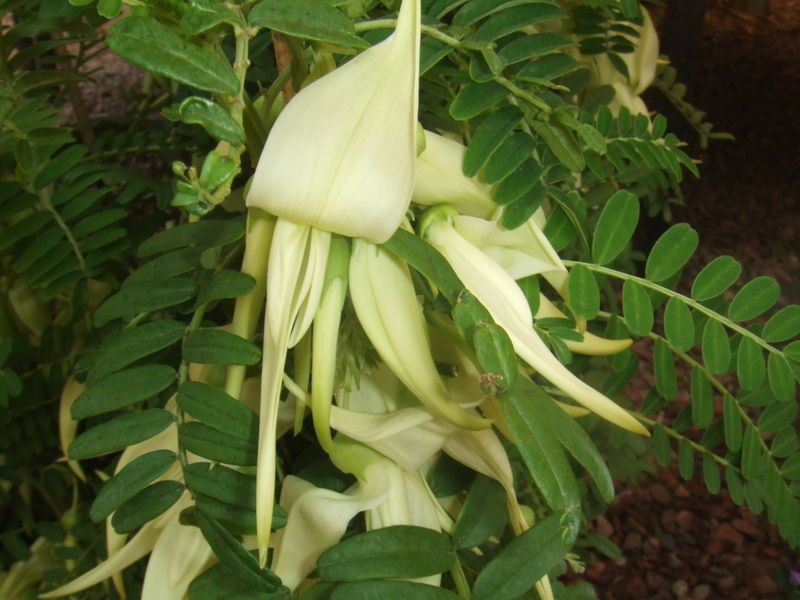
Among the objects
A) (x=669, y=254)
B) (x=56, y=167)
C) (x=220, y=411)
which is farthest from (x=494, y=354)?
(x=56, y=167)

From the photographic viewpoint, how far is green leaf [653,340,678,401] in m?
0.62

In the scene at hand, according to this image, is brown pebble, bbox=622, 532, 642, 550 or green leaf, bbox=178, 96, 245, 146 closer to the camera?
green leaf, bbox=178, 96, 245, 146

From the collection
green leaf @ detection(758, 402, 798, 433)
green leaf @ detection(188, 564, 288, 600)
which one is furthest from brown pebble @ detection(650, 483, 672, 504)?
green leaf @ detection(188, 564, 288, 600)

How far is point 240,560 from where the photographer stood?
38 centimetres

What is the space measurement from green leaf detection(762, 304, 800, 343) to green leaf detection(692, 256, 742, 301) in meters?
0.04

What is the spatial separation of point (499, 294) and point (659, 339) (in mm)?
268

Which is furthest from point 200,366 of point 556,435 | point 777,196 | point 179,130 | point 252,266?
point 777,196

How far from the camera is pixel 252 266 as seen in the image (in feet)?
1.30

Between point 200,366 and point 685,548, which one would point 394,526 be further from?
point 685,548

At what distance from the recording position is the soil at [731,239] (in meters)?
1.41

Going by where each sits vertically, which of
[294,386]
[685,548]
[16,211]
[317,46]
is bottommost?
[685,548]

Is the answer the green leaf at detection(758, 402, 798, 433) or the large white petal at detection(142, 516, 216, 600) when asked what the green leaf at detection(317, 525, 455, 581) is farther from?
the green leaf at detection(758, 402, 798, 433)

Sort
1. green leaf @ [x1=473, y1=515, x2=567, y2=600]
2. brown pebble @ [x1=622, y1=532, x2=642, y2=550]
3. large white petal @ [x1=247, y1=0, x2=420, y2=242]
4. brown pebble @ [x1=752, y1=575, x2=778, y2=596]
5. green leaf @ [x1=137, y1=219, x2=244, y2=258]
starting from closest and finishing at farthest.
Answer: large white petal @ [x1=247, y1=0, x2=420, y2=242], green leaf @ [x1=473, y1=515, x2=567, y2=600], green leaf @ [x1=137, y1=219, x2=244, y2=258], brown pebble @ [x1=752, y1=575, x2=778, y2=596], brown pebble @ [x1=622, y1=532, x2=642, y2=550]

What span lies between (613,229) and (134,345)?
0.28 meters
